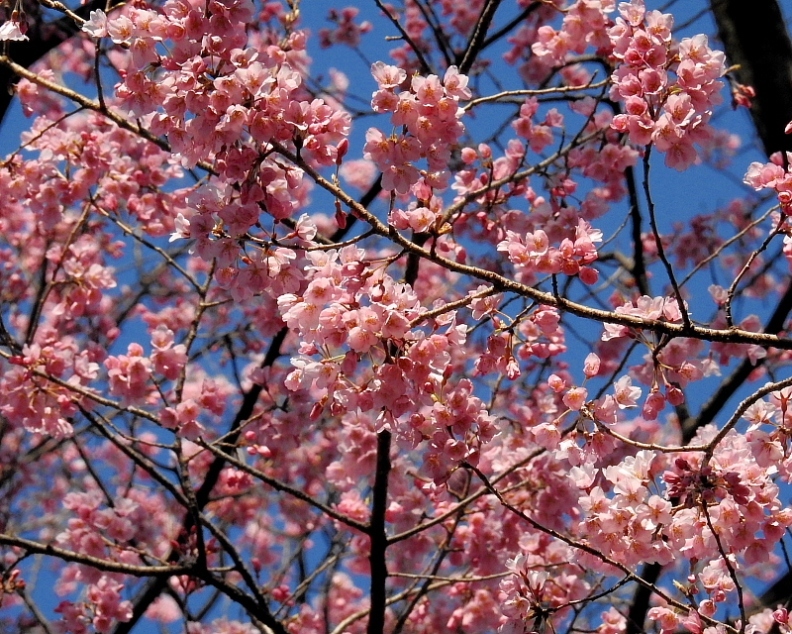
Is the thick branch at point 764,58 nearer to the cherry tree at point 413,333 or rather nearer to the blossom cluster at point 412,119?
the cherry tree at point 413,333

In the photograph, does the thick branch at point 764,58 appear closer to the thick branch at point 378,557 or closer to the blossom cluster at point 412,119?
the blossom cluster at point 412,119

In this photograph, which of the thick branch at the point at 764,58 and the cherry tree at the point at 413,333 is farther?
the thick branch at the point at 764,58

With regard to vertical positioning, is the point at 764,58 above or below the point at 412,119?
above

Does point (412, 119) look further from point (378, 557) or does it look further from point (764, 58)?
point (764, 58)

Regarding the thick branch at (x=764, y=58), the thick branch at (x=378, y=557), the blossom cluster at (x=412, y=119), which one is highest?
the thick branch at (x=764, y=58)

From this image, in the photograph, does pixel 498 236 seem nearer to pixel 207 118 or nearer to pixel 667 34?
pixel 667 34

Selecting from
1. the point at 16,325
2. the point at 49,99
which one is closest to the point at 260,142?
the point at 49,99

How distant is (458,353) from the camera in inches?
187

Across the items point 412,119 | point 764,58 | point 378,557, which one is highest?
point 764,58

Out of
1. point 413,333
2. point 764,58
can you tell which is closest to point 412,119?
point 413,333

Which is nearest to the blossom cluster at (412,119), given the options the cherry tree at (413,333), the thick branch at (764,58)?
the cherry tree at (413,333)

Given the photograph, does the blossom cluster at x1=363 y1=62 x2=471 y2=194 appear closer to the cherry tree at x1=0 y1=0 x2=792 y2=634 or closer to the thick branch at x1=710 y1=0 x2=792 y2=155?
the cherry tree at x1=0 y1=0 x2=792 y2=634

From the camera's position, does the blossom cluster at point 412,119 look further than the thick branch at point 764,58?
No

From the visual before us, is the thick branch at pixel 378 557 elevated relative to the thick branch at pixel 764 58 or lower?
lower
